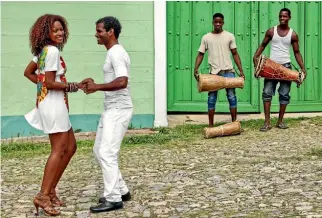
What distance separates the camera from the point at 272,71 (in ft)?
30.9

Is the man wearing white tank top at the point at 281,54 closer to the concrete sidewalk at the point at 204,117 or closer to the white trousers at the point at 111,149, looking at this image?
the concrete sidewalk at the point at 204,117

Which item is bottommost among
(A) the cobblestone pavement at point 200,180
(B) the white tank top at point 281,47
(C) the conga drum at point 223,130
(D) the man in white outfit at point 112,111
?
(A) the cobblestone pavement at point 200,180

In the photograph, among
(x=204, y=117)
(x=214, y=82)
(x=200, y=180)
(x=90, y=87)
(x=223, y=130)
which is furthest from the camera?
(x=204, y=117)

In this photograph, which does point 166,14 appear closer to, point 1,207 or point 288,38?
point 288,38

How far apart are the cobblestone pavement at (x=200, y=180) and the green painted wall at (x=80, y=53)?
145cm

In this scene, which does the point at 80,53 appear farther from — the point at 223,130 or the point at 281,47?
the point at 281,47

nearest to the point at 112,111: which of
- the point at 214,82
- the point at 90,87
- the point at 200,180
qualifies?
the point at 90,87

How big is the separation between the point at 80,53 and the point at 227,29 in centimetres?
234

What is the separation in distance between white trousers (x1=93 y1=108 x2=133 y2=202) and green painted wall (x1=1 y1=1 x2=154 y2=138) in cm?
428

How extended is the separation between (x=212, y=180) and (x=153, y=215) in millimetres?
1255

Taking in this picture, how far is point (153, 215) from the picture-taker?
5.45 m

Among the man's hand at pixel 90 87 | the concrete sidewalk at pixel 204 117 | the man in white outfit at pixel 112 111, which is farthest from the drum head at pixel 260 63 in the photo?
the man's hand at pixel 90 87

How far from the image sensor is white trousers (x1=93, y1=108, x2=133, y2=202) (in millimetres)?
5555

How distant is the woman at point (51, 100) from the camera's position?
18.0 feet
